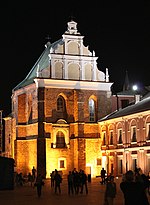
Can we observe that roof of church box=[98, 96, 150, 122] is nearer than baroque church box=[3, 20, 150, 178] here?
Yes

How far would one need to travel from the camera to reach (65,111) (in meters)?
64.0

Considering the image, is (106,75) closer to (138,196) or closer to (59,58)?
(59,58)

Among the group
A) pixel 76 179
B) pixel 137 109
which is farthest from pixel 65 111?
pixel 76 179

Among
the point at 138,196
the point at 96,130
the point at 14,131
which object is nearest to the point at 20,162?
the point at 14,131

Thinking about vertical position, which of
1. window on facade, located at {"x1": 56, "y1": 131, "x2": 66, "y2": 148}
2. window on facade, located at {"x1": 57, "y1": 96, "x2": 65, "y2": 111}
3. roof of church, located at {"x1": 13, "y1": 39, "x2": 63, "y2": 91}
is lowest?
window on facade, located at {"x1": 56, "y1": 131, "x2": 66, "y2": 148}

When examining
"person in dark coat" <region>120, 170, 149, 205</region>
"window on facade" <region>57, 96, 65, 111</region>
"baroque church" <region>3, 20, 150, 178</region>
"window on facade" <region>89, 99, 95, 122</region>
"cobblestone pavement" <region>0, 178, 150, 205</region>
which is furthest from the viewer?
"window on facade" <region>89, 99, 95, 122</region>

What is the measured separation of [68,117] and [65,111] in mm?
896

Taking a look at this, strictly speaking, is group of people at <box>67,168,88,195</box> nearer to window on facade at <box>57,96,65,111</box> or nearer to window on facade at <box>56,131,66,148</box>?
window on facade at <box>56,131,66,148</box>

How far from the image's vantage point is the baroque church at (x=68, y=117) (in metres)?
61.2

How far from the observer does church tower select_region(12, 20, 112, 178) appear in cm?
6153

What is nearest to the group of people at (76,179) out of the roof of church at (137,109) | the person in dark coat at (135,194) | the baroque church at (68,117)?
the person in dark coat at (135,194)

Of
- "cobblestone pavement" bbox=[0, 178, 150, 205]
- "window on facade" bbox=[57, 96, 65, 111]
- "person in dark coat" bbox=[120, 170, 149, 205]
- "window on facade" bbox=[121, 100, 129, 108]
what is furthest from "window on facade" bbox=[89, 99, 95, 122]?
"person in dark coat" bbox=[120, 170, 149, 205]

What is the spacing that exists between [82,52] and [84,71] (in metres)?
2.55

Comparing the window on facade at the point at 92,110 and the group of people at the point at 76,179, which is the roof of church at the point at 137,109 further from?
the group of people at the point at 76,179
